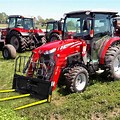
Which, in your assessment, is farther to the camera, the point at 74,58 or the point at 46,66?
the point at 74,58

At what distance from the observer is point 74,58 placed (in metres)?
8.19

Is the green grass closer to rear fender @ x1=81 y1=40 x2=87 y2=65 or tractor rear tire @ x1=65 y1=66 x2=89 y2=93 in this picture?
tractor rear tire @ x1=65 y1=66 x2=89 y2=93

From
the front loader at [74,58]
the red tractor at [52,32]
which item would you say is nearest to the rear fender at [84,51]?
the front loader at [74,58]

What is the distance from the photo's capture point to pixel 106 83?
8.62 meters

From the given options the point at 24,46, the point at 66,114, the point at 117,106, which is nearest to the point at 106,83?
the point at 117,106

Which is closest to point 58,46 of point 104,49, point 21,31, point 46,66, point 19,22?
point 46,66

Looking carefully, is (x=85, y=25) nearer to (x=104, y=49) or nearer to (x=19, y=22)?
(x=104, y=49)

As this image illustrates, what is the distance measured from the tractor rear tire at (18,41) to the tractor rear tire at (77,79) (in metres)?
9.28

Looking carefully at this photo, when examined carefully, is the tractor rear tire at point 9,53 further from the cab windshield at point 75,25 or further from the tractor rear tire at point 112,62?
the tractor rear tire at point 112,62

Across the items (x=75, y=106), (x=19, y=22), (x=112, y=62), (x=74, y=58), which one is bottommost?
(x=75, y=106)

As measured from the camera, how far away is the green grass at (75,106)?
6.27 meters

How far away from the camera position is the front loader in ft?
24.7

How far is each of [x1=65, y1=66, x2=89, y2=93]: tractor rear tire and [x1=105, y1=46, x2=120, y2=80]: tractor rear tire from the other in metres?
1.04

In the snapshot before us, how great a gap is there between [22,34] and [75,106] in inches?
424
